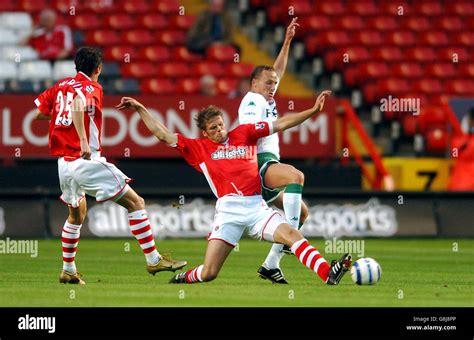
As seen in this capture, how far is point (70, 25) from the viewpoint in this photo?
22906mm

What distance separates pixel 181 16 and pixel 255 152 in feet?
39.5

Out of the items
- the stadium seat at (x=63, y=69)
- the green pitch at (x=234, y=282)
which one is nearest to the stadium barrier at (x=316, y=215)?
the green pitch at (x=234, y=282)

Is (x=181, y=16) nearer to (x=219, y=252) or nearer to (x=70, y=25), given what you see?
(x=70, y=25)

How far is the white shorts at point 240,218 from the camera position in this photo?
11664mm

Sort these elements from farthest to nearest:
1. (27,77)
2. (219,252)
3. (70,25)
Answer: (70,25), (27,77), (219,252)

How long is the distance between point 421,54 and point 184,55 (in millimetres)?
4846

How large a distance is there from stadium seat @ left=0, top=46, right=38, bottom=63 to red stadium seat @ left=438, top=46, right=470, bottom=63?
26.0 ft

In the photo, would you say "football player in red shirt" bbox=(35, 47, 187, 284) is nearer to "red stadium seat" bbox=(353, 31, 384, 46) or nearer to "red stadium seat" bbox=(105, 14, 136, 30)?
"red stadium seat" bbox=(105, 14, 136, 30)

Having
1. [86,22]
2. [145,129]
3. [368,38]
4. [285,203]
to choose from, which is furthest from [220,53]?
[285,203]

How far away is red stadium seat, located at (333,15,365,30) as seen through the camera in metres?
24.9

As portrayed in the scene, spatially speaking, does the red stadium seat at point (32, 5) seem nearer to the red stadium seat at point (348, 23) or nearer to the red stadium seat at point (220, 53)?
the red stadium seat at point (220, 53)

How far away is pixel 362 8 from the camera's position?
25.5m

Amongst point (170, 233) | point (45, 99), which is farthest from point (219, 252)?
point (170, 233)

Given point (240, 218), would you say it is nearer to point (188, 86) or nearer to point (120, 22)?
point (188, 86)
